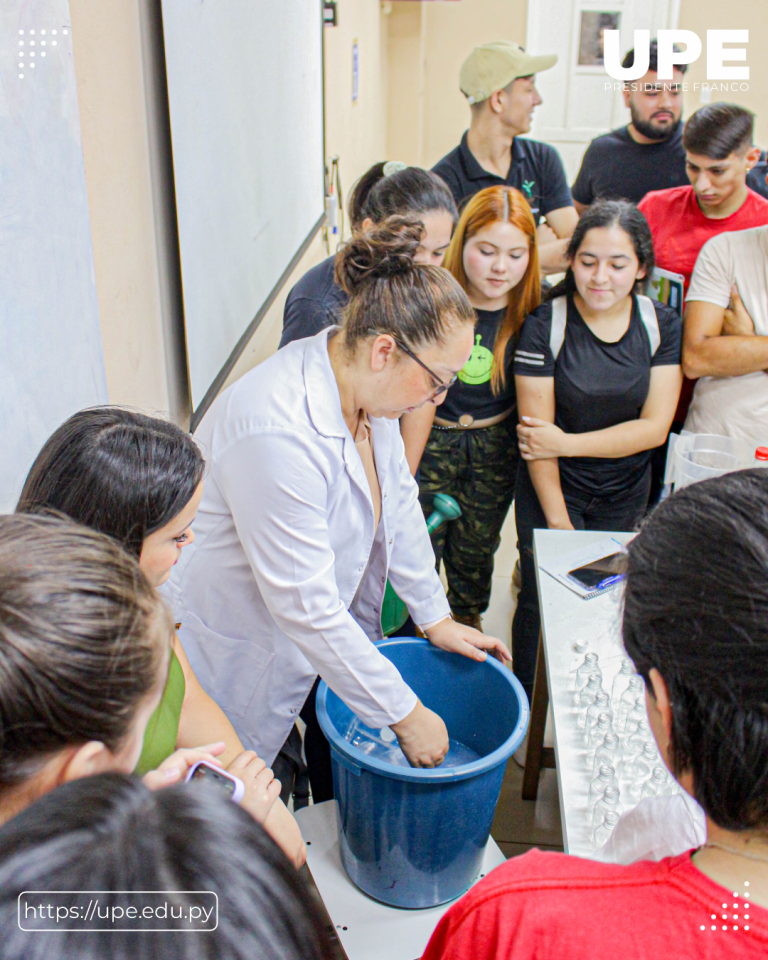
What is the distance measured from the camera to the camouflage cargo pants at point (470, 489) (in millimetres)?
A: 2180

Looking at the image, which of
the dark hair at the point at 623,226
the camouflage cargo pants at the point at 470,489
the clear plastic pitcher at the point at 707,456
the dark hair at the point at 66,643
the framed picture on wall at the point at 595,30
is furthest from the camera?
the framed picture on wall at the point at 595,30

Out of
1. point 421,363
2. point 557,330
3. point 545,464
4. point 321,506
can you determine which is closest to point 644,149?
point 557,330

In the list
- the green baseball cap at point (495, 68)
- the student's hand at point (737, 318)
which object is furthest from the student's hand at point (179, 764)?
the green baseball cap at point (495, 68)

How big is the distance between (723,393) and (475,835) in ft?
4.98

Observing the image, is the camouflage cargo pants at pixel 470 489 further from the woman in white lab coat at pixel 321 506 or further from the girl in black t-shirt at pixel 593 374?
the woman in white lab coat at pixel 321 506

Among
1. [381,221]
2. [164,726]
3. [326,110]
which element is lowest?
[164,726]

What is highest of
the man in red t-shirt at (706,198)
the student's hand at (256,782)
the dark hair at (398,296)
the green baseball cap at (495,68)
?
the green baseball cap at (495,68)

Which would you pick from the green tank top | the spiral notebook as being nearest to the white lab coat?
the green tank top

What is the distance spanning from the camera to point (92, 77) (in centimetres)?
117

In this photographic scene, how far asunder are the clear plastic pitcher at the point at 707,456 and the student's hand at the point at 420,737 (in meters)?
0.87

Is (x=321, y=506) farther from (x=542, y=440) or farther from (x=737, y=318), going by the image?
(x=737, y=318)

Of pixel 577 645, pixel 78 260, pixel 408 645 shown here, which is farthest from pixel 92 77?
pixel 577 645

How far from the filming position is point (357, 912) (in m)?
1.22

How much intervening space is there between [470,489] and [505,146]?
152 cm
